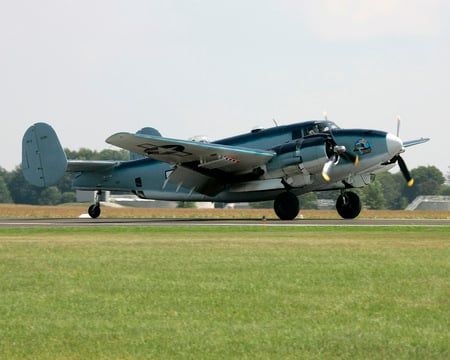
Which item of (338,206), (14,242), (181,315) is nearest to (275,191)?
(338,206)

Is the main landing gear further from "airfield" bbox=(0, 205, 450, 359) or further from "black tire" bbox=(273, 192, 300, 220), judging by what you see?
"airfield" bbox=(0, 205, 450, 359)

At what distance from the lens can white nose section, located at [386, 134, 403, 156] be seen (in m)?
32.3

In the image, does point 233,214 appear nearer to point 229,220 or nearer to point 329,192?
point 229,220

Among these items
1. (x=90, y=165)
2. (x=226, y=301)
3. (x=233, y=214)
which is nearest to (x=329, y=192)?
Answer: (x=233, y=214)

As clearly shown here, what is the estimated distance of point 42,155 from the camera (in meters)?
39.9

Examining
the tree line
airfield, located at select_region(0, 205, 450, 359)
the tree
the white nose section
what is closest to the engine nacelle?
the white nose section

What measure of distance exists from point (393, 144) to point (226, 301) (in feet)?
75.7

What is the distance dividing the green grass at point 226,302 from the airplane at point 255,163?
13904mm

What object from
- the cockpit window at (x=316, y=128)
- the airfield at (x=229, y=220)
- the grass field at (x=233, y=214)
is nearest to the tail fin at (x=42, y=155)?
the airfield at (x=229, y=220)

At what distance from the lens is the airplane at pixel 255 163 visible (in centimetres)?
3238

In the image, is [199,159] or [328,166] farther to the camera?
[199,159]

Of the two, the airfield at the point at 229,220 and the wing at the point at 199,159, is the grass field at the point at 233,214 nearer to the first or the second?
the airfield at the point at 229,220

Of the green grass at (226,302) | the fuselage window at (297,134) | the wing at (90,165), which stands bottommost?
the green grass at (226,302)

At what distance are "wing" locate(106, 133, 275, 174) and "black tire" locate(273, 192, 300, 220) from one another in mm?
1714
